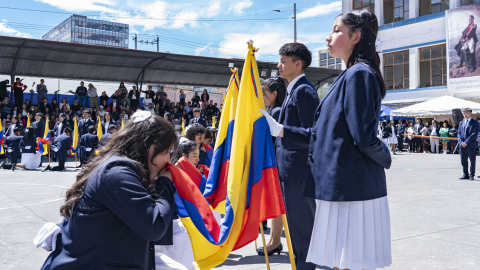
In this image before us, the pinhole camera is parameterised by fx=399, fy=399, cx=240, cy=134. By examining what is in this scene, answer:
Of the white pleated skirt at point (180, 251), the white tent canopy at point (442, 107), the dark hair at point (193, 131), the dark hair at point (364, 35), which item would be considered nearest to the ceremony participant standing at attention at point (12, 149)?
the dark hair at point (193, 131)

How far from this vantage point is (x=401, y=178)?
34.6 ft

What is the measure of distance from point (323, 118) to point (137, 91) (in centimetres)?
2168

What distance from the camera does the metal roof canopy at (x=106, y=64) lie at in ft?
61.0

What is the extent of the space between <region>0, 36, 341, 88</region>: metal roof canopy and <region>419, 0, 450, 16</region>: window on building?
823 centimetres

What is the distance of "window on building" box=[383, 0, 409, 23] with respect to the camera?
28969 millimetres

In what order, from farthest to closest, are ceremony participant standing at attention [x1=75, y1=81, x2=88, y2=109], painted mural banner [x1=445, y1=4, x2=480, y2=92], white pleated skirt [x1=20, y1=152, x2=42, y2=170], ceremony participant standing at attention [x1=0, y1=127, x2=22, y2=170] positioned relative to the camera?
painted mural banner [x1=445, y1=4, x2=480, y2=92] → ceremony participant standing at attention [x1=75, y1=81, x2=88, y2=109] → white pleated skirt [x1=20, y1=152, x2=42, y2=170] → ceremony participant standing at attention [x1=0, y1=127, x2=22, y2=170]

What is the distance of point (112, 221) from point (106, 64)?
2099cm

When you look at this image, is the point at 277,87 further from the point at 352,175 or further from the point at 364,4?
the point at 364,4

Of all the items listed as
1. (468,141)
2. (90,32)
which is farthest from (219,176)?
(90,32)

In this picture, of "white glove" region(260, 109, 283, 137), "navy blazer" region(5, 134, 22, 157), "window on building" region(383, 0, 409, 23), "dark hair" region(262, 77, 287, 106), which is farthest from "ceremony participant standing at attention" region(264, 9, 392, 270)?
"window on building" region(383, 0, 409, 23)

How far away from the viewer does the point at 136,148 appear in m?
1.98

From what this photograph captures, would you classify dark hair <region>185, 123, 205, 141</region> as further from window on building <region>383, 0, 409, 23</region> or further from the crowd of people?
window on building <region>383, 0, 409, 23</region>

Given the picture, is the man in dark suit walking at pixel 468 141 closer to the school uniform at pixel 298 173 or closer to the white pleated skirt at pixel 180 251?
the school uniform at pixel 298 173

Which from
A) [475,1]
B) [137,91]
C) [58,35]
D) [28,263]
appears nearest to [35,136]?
[137,91]
